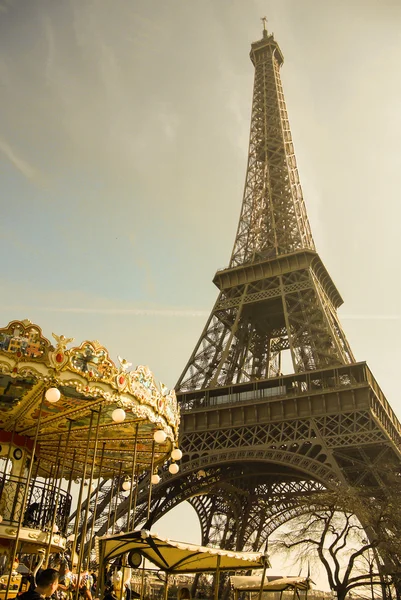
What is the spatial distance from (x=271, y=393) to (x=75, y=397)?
19.9m

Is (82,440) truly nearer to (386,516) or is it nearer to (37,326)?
(37,326)

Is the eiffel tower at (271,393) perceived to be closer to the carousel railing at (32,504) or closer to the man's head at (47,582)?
the carousel railing at (32,504)

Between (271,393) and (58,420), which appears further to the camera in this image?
(271,393)

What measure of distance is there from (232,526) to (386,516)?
17.5 meters

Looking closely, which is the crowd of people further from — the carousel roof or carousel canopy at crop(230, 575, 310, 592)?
carousel canopy at crop(230, 575, 310, 592)

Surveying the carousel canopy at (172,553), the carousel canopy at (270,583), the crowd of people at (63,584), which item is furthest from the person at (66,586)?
the carousel canopy at (270,583)

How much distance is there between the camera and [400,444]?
1237 inches

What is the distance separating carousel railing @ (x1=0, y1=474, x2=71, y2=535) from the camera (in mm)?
13695

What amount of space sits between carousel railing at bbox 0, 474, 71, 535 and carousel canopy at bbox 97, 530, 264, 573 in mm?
3231

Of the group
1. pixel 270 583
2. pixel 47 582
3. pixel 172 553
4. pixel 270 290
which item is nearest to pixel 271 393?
pixel 270 290

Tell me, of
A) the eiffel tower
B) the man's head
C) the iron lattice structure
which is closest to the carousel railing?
the man's head

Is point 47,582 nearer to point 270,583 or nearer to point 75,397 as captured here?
point 75,397

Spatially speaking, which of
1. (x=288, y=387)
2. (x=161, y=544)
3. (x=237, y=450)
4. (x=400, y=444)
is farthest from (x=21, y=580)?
(x=400, y=444)

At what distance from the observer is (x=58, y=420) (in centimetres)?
1413
